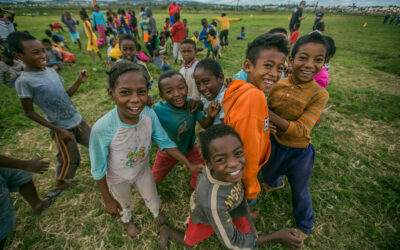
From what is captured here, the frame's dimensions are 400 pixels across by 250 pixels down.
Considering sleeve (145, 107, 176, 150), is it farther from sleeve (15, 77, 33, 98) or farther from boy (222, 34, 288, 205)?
sleeve (15, 77, 33, 98)

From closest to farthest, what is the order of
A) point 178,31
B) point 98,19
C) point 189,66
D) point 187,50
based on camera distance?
point 189,66
point 187,50
point 178,31
point 98,19

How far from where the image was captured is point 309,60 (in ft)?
5.77

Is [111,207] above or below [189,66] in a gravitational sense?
below

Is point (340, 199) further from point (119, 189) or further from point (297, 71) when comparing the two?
point (119, 189)

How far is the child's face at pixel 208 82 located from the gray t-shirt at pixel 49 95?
6.67ft

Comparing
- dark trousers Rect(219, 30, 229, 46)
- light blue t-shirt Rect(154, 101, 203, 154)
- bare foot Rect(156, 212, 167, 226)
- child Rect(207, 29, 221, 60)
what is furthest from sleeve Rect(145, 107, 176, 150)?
dark trousers Rect(219, 30, 229, 46)

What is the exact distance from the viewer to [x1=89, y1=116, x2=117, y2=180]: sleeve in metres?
1.61

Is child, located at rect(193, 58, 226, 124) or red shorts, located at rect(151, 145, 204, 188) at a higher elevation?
child, located at rect(193, 58, 226, 124)

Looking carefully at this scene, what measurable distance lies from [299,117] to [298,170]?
63cm

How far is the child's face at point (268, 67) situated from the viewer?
1531mm

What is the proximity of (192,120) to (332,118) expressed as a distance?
14.0ft

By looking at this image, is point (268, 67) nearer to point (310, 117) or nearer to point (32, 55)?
point (310, 117)

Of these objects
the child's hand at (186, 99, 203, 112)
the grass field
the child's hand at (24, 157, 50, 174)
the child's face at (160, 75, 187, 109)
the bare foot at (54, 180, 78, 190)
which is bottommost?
the grass field

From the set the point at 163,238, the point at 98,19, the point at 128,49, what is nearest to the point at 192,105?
the point at 163,238
